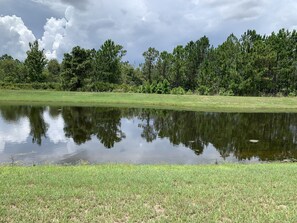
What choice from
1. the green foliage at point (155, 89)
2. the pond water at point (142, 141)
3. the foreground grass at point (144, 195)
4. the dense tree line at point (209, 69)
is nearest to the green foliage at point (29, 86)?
the dense tree line at point (209, 69)

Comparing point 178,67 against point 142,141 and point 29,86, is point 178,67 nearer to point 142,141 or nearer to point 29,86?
point 29,86

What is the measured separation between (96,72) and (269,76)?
43161 mm

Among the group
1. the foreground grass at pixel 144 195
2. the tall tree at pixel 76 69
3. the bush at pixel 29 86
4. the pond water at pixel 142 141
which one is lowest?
the pond water at pixel 142 141

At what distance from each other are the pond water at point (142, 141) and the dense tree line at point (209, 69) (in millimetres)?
37426

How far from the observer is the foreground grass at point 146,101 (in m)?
41.6

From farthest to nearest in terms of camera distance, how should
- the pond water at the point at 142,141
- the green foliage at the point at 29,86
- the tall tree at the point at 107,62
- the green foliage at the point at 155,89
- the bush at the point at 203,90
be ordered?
the tall tree at the point at 107,62 → the bush at the point at 203,90 → the green foliage at the point at 155,89 → the green foliage at the point at 29,86 → the pond water at the point at 142,141

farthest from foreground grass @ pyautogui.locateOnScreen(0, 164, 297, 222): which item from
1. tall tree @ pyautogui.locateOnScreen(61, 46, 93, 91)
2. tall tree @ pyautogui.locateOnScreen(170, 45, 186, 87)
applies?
tall tree @ pyautogui.locateOnScreen(170, 45, 186, 87)

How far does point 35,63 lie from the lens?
69.4m

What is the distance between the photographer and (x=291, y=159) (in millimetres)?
14445

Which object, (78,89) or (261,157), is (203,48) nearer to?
(78,89)

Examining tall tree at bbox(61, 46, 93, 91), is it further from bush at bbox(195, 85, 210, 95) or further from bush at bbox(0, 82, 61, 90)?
bush at bbox(195, 85, 210, 95)

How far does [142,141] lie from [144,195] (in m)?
11.0

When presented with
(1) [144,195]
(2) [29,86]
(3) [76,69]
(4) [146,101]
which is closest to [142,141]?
(1) [144,195]

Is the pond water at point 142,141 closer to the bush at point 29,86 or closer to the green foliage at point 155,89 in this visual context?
the bush at point 29,86
